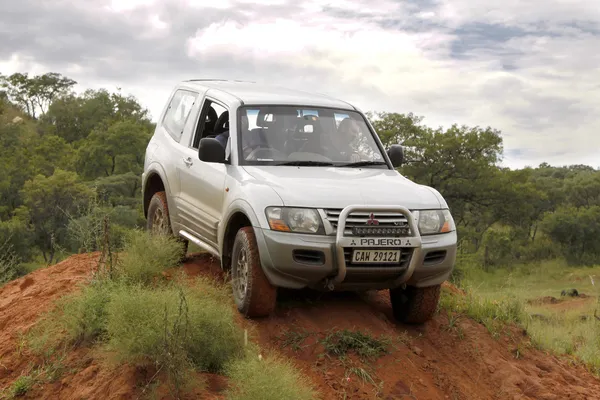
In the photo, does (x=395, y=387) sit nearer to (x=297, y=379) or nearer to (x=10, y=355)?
(x=297, y=379)

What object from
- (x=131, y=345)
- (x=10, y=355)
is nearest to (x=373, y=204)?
(x=131, y=345)

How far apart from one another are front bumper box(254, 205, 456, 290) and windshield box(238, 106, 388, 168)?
1176mm

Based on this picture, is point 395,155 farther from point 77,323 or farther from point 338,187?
point 77,323

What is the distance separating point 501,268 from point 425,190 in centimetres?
4079

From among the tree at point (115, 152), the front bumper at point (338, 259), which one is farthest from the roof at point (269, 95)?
the tree at point (115, 152)

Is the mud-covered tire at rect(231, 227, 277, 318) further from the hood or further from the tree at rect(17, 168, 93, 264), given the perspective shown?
the tree at rect(17, 168, 93, 264)

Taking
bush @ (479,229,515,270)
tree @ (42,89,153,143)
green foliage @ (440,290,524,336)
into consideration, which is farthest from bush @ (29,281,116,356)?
tree @ (42,89,153,143)

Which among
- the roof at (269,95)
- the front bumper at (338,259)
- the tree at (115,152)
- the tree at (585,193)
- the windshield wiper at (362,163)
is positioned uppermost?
the roof at (269,95)

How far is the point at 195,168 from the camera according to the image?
7.87 meters

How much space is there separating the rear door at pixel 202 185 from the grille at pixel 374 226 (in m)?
1.40

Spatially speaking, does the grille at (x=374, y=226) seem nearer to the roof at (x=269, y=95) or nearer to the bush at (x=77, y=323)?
the roof at (x=269, y=95)

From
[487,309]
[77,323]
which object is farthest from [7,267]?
[487,309]

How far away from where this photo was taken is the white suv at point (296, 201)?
6.07 meters

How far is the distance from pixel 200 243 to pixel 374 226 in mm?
2271
